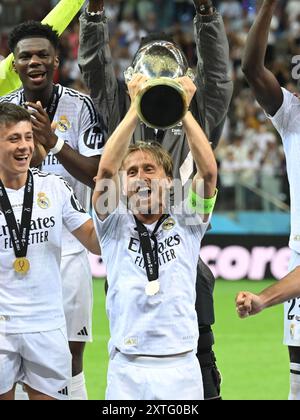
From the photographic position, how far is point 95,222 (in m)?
4.71

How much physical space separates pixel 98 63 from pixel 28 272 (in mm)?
1353

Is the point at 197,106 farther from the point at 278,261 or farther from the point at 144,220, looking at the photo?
the point at 278,261

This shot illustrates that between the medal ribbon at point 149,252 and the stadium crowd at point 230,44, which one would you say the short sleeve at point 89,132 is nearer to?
the medal ribbon at point 149,252

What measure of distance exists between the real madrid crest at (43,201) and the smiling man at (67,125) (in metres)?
0.58

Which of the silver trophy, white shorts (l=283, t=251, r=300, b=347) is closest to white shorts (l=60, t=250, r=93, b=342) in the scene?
white shorts (l=283, t=251, r=300, b=347)

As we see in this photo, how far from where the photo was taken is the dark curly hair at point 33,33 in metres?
5.84

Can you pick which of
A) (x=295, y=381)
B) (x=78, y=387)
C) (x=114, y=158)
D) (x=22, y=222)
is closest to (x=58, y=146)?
(x=22, y=222)

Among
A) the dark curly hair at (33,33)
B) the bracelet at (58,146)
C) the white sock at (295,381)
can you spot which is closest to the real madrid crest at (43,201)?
the bracelet at (58,146)

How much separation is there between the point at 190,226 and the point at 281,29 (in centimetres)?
1508

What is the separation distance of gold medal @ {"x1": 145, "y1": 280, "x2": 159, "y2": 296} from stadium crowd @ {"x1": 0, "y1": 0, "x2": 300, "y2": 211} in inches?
398

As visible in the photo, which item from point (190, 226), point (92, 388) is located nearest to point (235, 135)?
point (92, 388)

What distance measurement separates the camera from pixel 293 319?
17.5 ft

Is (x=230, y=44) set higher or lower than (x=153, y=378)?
higher

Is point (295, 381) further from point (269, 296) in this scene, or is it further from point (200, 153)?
point (200, 153)
